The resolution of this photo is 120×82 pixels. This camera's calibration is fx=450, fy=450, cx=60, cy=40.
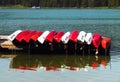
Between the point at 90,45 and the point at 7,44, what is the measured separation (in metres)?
7.20

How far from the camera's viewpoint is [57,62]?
34.5 metres

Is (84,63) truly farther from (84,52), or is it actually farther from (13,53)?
(13,53)

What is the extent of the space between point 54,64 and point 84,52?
4597mm

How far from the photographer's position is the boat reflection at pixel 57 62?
31.6 m

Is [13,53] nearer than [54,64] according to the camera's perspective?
No

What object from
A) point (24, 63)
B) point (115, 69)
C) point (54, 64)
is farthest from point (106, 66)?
point (24, 63)

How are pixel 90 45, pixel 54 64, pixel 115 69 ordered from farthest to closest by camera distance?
pixel 90 45 → pixel 54 64 → pixel 115 69

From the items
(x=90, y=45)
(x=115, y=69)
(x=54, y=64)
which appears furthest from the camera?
(x=90, y=45)

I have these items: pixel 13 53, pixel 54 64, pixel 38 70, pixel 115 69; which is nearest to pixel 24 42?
pixel 13 53

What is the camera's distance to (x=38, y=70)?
1184 inches

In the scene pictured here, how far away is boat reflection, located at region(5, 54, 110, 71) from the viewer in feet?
104

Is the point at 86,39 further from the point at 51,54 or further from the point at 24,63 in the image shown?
the point at 24,63

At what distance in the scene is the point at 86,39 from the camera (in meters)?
37.0

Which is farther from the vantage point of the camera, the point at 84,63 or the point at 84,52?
the point at 84,52
